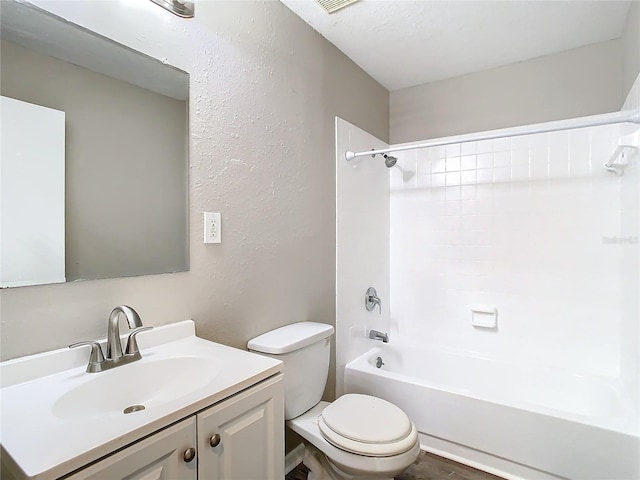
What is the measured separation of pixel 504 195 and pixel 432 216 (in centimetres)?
51

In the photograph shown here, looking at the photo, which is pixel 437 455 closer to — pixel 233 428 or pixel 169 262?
pixel 233 428

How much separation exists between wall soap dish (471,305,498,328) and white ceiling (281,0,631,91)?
1.71 m

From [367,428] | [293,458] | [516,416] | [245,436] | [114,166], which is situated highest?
[114,166]

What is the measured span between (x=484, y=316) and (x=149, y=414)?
7.52 feet

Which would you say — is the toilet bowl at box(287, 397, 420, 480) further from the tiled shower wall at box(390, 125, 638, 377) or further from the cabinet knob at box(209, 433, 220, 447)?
the tiled shower wall at box(390, 125, 638, 377)

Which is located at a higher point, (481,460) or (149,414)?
(149,414)

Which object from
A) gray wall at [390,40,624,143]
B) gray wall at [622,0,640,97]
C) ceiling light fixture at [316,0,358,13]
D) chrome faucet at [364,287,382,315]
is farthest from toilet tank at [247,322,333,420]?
gray wall at [622,0,640,97]

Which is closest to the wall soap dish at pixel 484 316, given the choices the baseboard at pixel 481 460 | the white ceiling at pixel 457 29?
the baseboard at pixel 481 460

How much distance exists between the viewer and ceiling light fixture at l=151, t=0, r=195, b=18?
1204 millimetres

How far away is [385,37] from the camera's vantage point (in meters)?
2.08

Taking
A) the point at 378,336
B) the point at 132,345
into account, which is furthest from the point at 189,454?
the point at 378,336

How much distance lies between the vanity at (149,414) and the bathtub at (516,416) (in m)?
1.15

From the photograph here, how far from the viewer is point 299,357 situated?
156 centimetres

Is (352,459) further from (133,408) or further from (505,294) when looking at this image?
(505,294)
